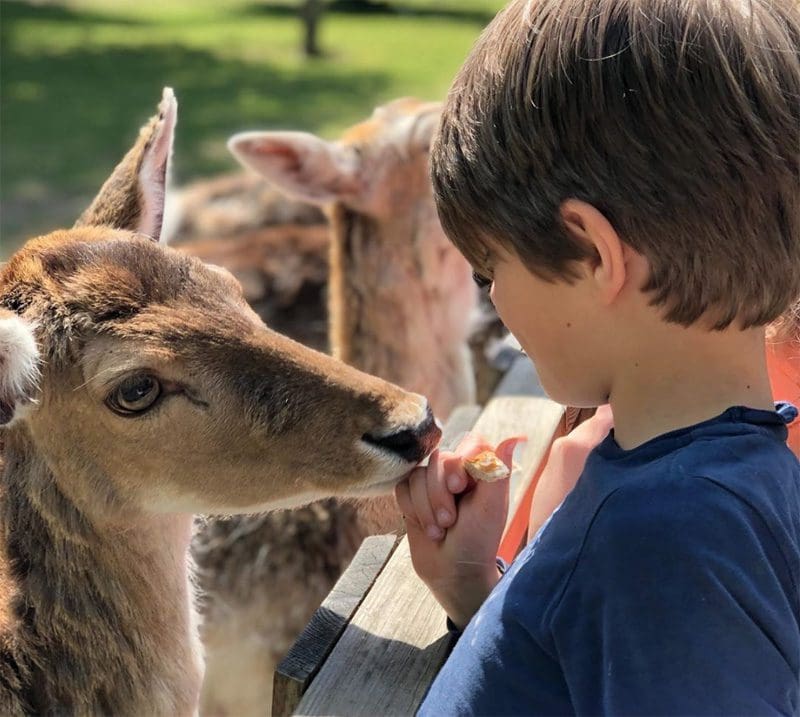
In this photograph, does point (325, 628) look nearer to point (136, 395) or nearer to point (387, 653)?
point (387, 653)

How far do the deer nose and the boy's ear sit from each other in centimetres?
81

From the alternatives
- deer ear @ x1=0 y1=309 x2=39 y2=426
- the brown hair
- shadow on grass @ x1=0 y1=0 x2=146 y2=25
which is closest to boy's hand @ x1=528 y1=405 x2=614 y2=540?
the brown hair

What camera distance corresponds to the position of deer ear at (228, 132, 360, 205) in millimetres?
5047

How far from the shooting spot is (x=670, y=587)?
1612 millimetres

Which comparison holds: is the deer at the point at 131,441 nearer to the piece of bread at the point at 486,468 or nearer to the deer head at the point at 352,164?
the piece of bread at the point at 486,468

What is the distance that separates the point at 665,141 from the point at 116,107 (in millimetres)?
15937

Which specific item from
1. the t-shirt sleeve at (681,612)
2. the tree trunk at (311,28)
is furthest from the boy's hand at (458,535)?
the tree trunk at (311,28)

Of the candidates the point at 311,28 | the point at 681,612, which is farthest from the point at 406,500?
the point at 311,28

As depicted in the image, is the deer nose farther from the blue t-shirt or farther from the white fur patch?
the white fur patch

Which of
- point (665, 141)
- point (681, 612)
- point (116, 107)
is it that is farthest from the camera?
point (116, 107)

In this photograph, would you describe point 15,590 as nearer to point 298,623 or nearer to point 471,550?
point 471,550

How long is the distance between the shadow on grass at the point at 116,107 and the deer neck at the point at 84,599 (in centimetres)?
813

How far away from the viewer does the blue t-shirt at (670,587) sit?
1.58 meters

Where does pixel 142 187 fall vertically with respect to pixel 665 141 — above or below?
below
